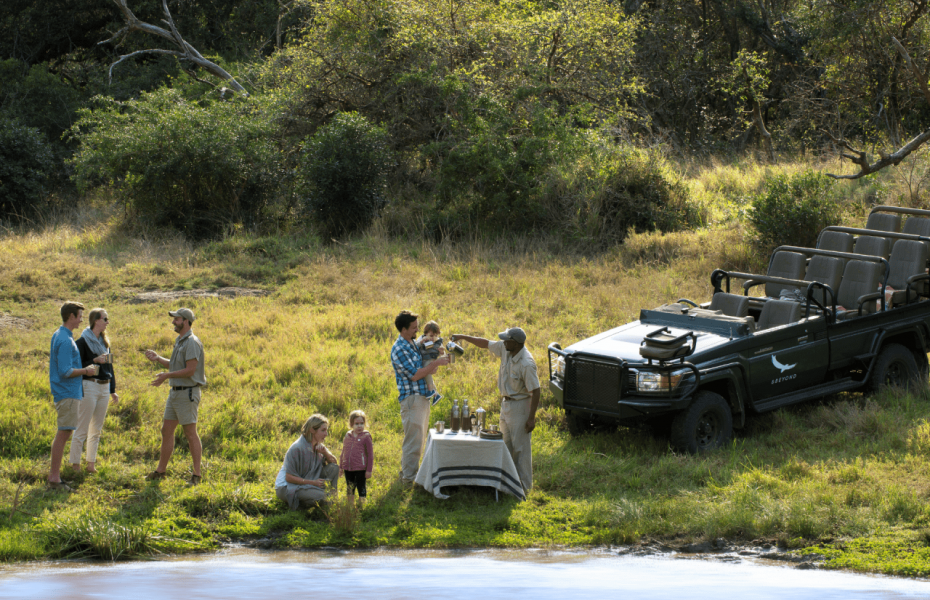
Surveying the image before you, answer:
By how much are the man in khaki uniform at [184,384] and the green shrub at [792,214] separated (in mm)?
12465

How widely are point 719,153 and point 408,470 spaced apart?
73.3 feet

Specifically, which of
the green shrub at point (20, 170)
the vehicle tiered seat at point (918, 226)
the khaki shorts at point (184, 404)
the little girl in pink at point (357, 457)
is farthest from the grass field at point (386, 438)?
the green shrub at point (20, 170)

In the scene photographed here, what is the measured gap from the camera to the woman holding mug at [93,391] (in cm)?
858

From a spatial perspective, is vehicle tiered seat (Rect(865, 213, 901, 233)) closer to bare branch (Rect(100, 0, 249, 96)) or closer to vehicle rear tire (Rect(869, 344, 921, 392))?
vehicle rear tire (Rect(869, 344, 921, 392))

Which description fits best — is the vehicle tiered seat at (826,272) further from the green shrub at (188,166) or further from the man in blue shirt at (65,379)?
the green shrub at (188,166)

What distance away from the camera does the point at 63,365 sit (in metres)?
8.28

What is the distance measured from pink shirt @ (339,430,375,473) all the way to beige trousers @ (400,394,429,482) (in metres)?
0.59

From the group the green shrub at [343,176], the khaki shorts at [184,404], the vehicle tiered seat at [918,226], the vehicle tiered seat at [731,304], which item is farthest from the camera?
→ the green shrub at [343,176]

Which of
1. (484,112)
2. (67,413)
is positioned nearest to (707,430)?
(67,413)

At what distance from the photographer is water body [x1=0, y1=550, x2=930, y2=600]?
20.2 feet

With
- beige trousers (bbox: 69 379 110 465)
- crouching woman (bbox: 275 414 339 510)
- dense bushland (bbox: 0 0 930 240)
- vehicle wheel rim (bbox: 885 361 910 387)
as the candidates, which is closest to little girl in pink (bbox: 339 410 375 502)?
crouching woman (bbox: 275 414 339 510)

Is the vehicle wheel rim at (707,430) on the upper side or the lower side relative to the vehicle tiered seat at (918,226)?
lower

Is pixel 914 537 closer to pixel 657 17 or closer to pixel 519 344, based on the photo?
pixel 519 344

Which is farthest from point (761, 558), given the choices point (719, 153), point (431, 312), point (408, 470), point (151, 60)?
point (151, 60)
